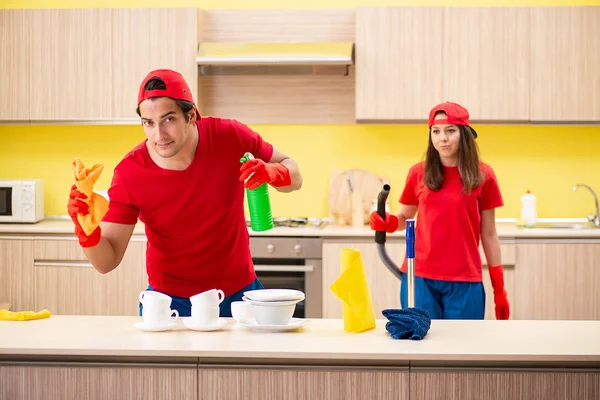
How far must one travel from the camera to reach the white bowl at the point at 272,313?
247 cm

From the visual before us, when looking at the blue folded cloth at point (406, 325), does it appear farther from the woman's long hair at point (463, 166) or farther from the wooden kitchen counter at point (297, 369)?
the woman's long hair at point (463, 166)

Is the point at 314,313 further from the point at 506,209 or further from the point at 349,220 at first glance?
the point at 506,209

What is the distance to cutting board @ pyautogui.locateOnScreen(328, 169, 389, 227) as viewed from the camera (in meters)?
5.11

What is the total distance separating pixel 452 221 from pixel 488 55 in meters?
1.72

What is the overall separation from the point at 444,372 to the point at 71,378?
41.1 inches

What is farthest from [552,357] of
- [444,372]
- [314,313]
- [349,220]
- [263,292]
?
[349,220]

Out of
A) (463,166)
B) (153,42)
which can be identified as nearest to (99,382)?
(463,166)

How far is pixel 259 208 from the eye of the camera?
256 centimetres

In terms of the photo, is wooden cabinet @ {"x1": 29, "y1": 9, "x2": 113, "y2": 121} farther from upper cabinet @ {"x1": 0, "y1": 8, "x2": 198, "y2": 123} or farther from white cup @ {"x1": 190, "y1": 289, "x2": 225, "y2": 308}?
white cup @ {"x1": 190, "y1": 289, "x2": 225, "y2": 308}

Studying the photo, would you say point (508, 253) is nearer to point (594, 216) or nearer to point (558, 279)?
point (558, 279)

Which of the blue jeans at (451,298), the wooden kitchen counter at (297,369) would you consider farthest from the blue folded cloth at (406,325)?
the blue jeans at (451,298)

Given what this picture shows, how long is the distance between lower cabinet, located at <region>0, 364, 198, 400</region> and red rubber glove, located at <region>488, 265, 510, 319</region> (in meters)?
1.75

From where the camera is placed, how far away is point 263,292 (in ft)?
8.38

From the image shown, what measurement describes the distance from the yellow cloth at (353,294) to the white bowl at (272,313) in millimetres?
158
